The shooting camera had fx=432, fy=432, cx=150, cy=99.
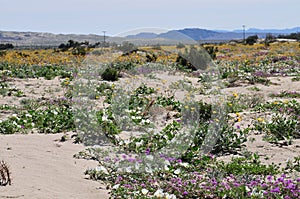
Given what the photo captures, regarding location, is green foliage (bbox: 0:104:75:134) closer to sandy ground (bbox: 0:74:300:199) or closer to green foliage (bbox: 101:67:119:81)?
sandy ground (bbox: 0:74:300:199)

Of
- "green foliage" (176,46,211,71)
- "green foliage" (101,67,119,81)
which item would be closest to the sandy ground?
"green foliage" (101,67,119,81)

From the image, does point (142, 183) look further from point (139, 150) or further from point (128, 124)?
point (128, 124)

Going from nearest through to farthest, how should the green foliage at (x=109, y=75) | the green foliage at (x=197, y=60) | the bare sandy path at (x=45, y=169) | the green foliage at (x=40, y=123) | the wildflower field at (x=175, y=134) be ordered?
the bare sandy path at (x=45, y=169), the wildflower field at (x=175, y=134), the green foliage at (x=40, y=123), the green foliage at (x=109, y=75), the green foliage at (x=197, y=60)

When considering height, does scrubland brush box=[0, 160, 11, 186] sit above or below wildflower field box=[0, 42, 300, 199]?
above

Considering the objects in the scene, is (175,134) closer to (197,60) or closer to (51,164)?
(51,164)

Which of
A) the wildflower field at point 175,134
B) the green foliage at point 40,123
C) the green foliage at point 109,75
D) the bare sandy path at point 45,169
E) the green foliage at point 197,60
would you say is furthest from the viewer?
the green foliage at point 197,60

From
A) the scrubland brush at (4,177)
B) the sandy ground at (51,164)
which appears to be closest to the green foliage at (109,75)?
the sandy ground at (51,164)

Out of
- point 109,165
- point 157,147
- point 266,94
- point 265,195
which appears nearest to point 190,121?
point 157,147

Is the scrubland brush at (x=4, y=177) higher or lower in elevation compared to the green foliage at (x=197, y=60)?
lower

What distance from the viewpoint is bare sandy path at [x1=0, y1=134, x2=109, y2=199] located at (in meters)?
4.37

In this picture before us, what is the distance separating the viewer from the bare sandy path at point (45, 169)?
172 inches

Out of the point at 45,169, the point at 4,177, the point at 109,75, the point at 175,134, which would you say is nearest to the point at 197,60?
the point at 109,75

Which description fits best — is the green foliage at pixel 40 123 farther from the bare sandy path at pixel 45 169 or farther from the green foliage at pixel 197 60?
the green foliage at pixel 197 60

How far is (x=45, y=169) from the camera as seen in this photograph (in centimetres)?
518
